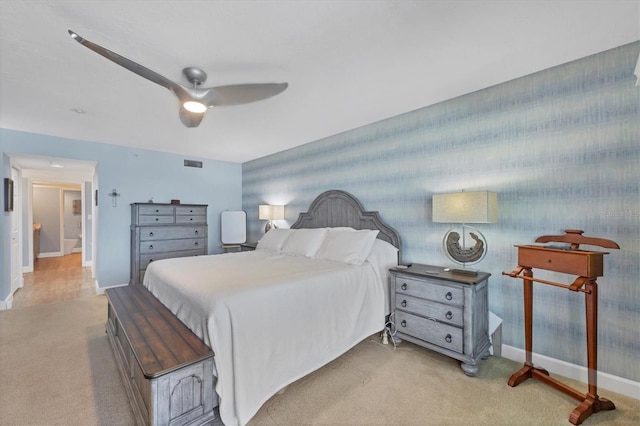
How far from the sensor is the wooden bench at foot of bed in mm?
1382

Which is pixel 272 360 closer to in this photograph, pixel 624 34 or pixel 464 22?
pixel 464 22

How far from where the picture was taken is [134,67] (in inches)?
63.4

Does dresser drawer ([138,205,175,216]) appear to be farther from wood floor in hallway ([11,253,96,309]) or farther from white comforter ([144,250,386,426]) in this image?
white comforter ([144,250,386,426])

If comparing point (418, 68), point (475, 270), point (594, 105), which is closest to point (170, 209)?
point (418, 68)

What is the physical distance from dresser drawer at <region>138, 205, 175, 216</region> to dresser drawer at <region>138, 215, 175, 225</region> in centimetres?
7

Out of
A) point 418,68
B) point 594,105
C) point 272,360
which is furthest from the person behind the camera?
point 418,68

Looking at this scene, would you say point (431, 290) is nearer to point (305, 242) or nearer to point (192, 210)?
point (305, 242)

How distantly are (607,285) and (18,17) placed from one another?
436 cm

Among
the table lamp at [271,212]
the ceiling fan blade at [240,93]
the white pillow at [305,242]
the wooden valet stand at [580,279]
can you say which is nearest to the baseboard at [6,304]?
the table lamp at [271,212]

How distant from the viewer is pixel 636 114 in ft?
6.16

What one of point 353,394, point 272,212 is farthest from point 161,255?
point 353,394

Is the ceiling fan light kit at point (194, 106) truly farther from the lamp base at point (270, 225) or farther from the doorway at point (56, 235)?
the doorway at point (56, 235)

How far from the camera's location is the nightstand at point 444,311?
84.4 inches

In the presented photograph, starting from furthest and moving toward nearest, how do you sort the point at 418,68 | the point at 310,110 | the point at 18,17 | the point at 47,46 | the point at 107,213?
the point at 107,213 → the point at 310,110 → the point at 418,68 → the point at 47,46 → the point at 18,17
